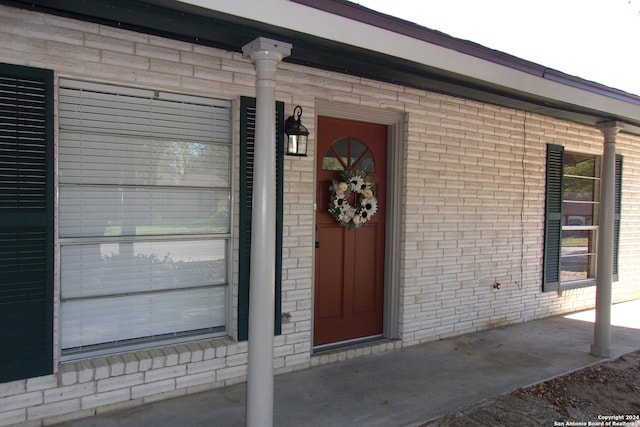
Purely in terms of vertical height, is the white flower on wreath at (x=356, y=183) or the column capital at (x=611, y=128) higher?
the column capital at (x=611, y=128)

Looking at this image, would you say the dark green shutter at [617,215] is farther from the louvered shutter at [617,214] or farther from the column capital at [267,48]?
the column capital at [267,48]

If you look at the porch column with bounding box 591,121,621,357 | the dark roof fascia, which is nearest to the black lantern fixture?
the dark roof fascia

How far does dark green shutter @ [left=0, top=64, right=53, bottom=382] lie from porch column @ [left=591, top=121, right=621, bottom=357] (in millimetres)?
5046

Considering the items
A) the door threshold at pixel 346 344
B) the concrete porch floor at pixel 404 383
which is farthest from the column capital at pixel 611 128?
the door threshold at pixel 346 344

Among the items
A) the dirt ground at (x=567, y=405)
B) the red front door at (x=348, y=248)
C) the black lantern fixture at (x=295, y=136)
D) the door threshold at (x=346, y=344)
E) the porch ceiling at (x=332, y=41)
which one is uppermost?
the porch ceiling at (x=332, y=41)

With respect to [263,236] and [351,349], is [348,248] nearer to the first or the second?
[351,349]

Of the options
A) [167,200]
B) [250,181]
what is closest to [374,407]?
[250,181]

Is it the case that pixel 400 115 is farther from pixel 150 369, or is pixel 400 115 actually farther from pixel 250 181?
pixel 150 369

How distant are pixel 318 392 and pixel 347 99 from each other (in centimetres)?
260

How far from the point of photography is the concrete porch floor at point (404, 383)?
11.5 feet

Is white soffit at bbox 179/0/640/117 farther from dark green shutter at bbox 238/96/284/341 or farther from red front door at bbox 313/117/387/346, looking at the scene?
red front door at bbox 313/117/387/346

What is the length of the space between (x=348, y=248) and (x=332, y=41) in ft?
8.03

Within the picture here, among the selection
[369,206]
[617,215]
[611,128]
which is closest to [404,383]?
[369,206]

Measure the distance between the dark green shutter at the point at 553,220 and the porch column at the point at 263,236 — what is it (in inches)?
191
